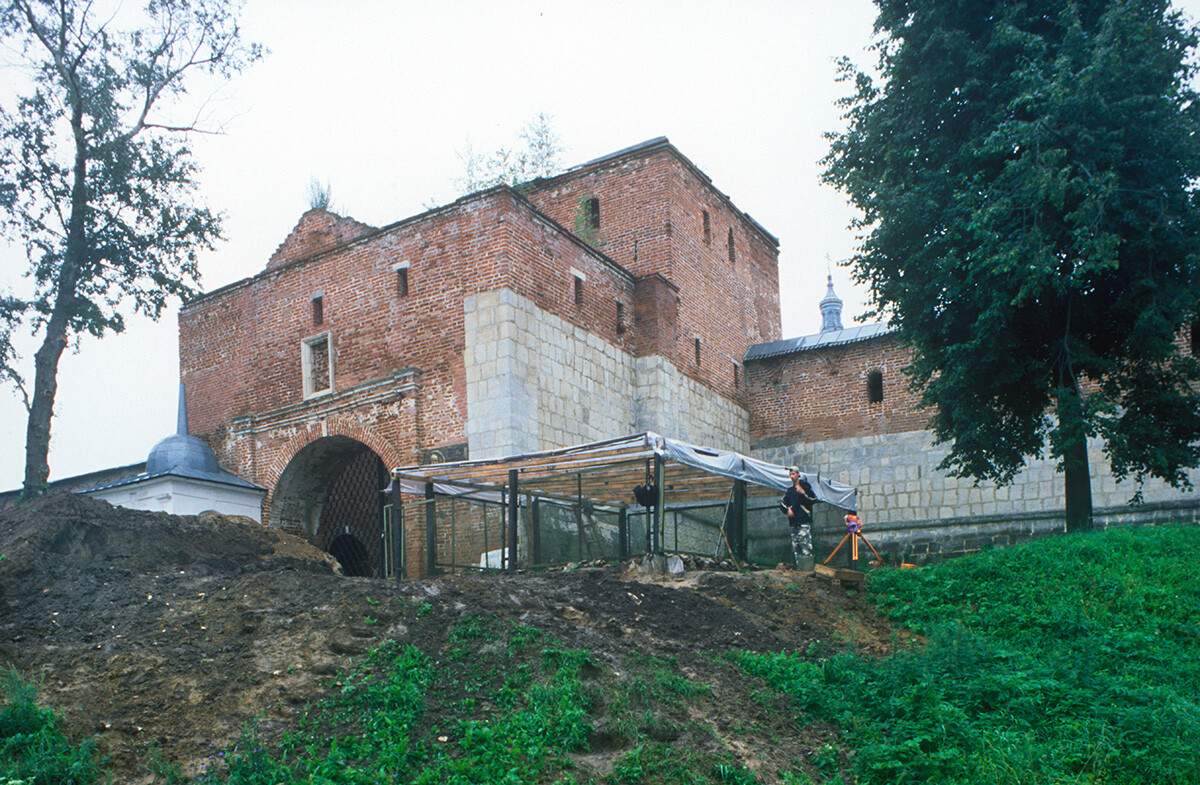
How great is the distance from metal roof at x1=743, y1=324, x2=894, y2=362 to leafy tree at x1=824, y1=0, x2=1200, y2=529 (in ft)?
18.6

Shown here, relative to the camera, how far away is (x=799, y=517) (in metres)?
14.2

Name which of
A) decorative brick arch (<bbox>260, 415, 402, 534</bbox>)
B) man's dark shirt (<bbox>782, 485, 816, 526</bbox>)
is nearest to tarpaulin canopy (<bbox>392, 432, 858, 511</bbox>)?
man's dark shirt (<bbox>782, 485, 816, 526</bbox>)

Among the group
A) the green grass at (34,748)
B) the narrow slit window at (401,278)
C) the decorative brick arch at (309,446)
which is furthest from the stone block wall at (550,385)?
the green grass at (34,748)

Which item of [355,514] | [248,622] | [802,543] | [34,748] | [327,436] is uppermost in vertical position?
[327,436]

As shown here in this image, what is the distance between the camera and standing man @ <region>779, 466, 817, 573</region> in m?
14.1

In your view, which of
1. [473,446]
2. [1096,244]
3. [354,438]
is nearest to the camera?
[1096,244]

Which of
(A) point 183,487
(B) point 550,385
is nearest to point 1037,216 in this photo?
(B) point 550,385

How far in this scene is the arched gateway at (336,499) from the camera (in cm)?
1805

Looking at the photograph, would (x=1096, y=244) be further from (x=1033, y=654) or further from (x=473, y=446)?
(x=473, y=446)

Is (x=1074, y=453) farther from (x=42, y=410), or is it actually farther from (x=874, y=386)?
(x=42, y=410)

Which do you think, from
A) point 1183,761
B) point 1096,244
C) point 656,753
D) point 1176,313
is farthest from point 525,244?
point 1183,761

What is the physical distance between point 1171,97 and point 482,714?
11.8 metres

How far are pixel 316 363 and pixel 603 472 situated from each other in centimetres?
720

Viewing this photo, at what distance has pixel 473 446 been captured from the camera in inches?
614
